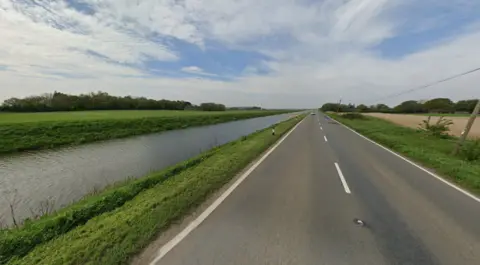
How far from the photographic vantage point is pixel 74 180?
8.57 metres

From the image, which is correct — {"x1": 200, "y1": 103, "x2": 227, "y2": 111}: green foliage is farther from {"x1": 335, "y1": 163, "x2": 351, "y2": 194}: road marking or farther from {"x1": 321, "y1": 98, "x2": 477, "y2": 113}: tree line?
{"x1": 335, "y1": 163, "x2": 351, "y2": 194}: road marking

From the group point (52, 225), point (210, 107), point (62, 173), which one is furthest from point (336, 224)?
point (210, 107)

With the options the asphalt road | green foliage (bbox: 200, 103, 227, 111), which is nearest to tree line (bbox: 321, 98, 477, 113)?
green foliage (bbox: 200, 103, 227, 111)

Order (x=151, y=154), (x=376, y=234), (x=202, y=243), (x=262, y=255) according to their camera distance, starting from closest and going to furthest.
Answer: (x=262, y=255)
(x=202, y=243)
(x=376, y=234)
(x=151, y=154)

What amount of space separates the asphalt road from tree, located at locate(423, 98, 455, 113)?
12622 cm

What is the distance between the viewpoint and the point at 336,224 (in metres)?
4.00

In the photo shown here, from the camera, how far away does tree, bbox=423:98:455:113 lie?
329ft

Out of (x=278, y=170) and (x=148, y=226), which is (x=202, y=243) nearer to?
(x=148, y=226)

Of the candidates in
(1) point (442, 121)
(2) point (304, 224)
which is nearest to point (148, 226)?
(2) point (304, 224)

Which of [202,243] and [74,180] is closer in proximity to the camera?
[202,243]

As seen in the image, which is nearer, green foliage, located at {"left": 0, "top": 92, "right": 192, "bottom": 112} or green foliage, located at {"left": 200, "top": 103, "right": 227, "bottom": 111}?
green foliage, located at {"left": 0, "top": 92, "right": 192, "bottom": 112}

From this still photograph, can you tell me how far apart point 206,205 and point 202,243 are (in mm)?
1475

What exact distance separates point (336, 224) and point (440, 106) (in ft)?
435

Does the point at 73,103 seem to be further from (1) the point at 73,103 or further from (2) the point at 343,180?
(2) the point at 343,180
